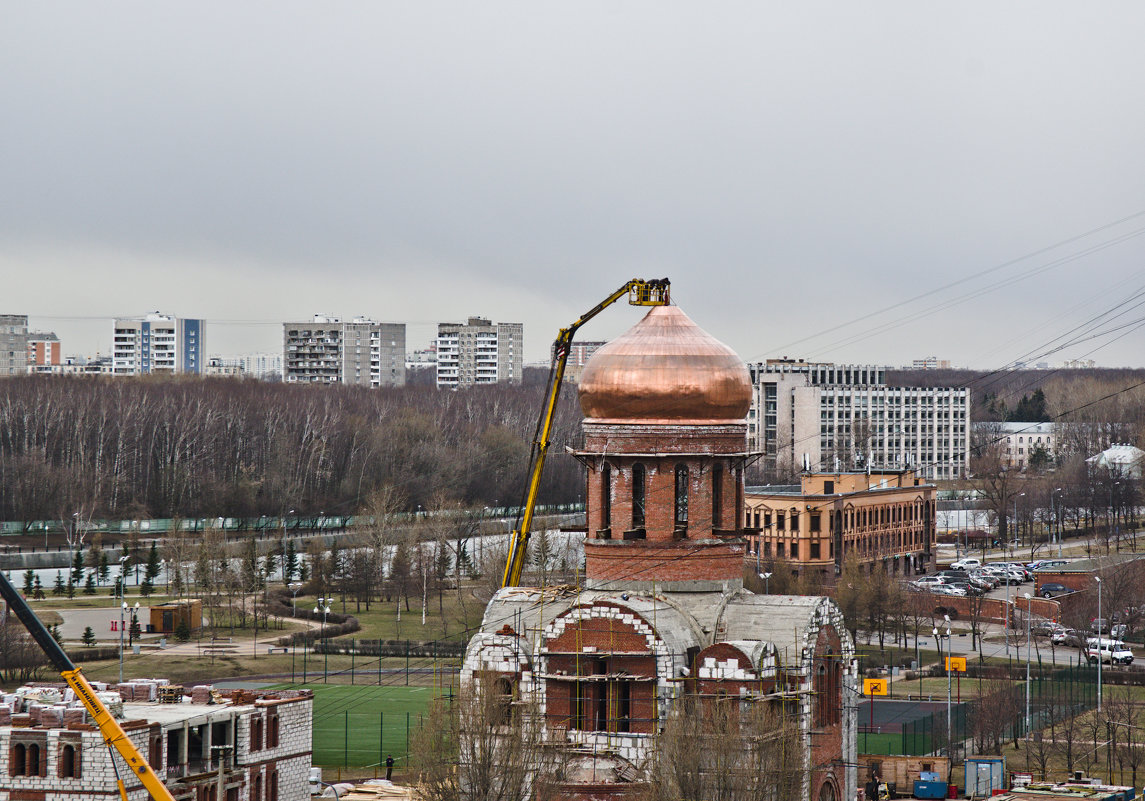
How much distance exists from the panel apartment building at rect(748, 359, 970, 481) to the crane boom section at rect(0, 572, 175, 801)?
369 feet

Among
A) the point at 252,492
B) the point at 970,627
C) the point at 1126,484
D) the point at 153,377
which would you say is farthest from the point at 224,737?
the point at 153,377

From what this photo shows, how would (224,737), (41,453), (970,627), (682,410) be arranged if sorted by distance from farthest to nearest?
(41,453) → (970,627) → (224,737) → (682,410)

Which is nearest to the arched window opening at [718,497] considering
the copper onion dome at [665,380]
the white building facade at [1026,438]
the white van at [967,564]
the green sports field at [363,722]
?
the copper onion dome at [665,380]

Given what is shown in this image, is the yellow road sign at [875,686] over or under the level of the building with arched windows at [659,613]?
under

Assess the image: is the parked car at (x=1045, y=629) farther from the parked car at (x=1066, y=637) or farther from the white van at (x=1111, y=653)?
the white van at (x=1111, y=653)

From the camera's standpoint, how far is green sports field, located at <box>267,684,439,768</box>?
174 ft

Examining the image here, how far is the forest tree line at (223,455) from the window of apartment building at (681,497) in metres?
74.8

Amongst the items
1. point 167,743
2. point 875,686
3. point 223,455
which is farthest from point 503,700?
point 223,455

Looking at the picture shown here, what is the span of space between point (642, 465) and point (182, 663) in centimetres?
3819

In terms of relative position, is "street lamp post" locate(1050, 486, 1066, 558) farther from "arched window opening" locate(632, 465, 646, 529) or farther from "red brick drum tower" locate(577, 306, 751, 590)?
"arched window opening" locate(632, 465, 646, 529)

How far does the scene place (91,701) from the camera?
34.8 m

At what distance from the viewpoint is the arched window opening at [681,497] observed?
3528cm

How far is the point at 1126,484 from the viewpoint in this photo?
11919 centimetres

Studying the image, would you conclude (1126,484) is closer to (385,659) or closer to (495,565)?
(495,565)
